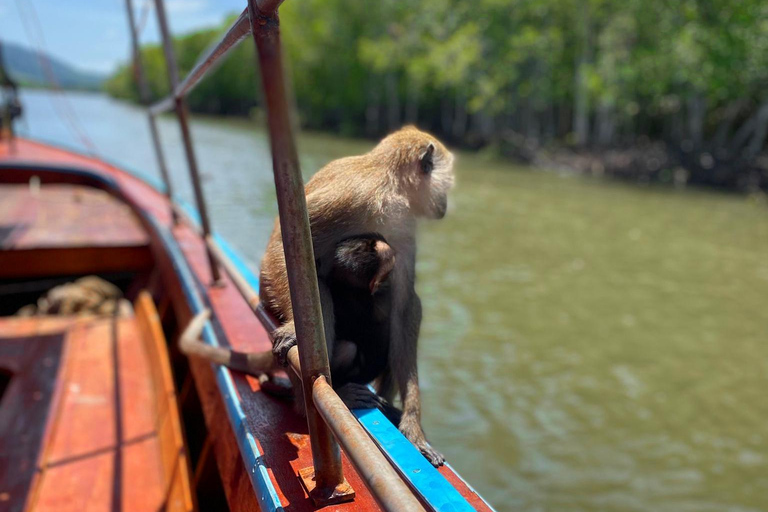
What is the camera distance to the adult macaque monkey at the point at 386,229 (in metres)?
2.10

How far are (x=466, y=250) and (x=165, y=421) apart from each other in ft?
33.8

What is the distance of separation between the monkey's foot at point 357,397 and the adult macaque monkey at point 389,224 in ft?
0.48

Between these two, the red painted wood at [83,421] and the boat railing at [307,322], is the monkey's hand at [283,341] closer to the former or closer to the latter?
the boat railing at [307,322]

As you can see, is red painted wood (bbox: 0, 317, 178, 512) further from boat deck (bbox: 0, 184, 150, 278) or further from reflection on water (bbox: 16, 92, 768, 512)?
reflection on water (bbox: 16, 92, 768, 512)

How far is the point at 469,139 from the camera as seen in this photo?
3591cm

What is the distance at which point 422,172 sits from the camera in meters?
2.43

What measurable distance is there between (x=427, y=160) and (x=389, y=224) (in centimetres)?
39

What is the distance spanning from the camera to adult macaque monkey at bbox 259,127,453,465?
2098 mm

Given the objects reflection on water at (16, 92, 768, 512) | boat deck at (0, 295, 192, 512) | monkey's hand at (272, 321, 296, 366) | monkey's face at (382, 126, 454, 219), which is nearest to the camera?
monkey's hand at (272, 321, 296, 366)

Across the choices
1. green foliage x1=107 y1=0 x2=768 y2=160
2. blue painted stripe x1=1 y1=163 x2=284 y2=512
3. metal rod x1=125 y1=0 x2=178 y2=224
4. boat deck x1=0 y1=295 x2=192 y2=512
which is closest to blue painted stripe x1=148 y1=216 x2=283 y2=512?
blue painted stripe x1=1 y1=163 x2=284 y2=512

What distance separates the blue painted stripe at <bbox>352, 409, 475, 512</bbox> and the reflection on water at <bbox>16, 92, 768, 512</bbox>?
349 centimetres

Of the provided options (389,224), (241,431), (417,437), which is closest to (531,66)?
(389,224)

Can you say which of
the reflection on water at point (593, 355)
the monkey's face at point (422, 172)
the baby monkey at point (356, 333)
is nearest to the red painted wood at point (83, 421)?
the baby monkey at point (356, 333)

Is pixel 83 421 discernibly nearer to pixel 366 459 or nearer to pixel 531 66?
pixel 366 459
